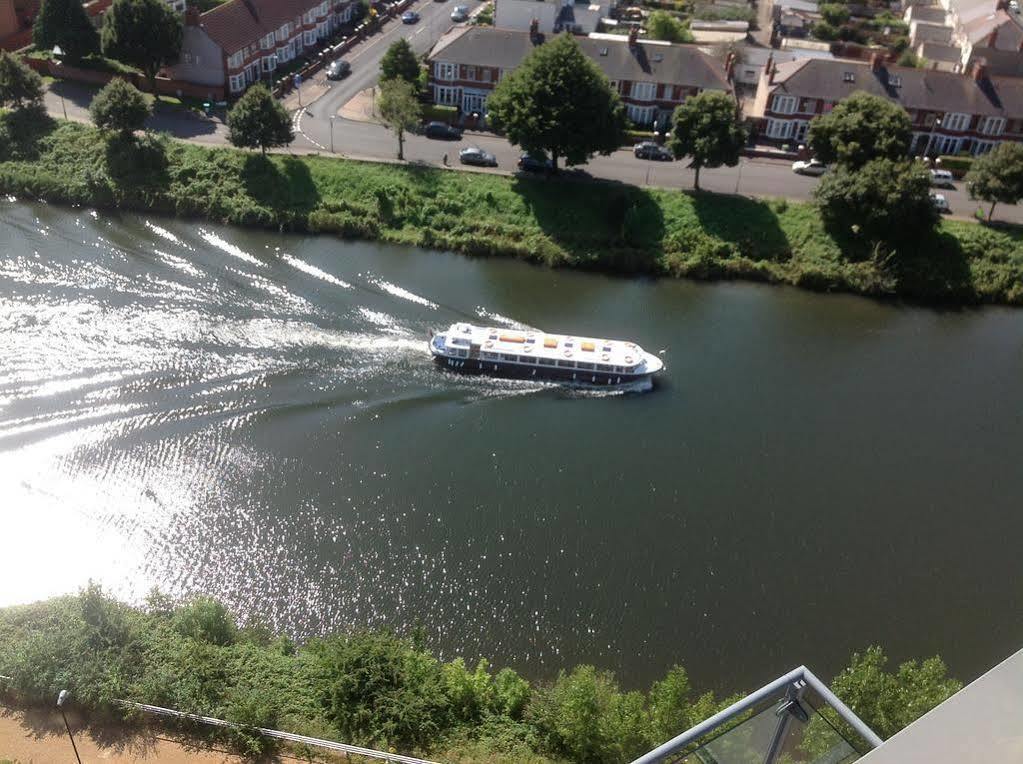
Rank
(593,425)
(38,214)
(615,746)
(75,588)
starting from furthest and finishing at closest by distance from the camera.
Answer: (38,214), (593,425), (75,588), (615,746)

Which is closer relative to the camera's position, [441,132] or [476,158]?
[476,158]

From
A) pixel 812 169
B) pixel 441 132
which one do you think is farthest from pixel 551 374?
pixel 812 169

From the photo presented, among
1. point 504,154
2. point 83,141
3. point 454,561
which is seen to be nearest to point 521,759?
point 454,561

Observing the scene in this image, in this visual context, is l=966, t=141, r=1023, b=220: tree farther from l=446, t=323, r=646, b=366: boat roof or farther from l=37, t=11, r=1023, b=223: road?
l=446, t=323, r=646, b=366: boat roof

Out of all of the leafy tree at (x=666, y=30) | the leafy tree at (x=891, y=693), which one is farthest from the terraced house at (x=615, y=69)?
the leafy tree at (x=891, y=693)

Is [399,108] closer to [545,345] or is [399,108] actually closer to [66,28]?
[545,345]

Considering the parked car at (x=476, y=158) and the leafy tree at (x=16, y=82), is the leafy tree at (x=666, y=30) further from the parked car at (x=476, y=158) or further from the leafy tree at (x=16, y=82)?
the leafy tree at (x=16, y=82)

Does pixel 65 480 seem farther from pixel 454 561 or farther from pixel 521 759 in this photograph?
pixel 521 759
